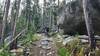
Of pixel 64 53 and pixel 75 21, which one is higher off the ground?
pixel 75 21

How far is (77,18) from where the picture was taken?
49.4 ft

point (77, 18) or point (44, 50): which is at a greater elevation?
point (77, 18)

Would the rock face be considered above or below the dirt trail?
above

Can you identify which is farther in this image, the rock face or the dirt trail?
the rock face

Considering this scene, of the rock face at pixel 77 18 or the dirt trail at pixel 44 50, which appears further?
the rock face at pixel 77 18

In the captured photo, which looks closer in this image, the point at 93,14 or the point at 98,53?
the point at 98,53

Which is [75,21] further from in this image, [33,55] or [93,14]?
[33,55]

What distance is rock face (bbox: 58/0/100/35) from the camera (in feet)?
45.3

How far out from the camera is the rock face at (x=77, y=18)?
13.8 m

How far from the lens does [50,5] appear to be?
43.5m

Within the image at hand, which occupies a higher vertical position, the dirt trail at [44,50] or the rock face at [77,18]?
the rock face at [77,18]

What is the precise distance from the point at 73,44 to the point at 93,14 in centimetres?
338

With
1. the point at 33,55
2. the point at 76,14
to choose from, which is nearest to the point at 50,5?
the point at 76,14

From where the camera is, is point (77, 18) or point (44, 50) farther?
point (77, 18)
